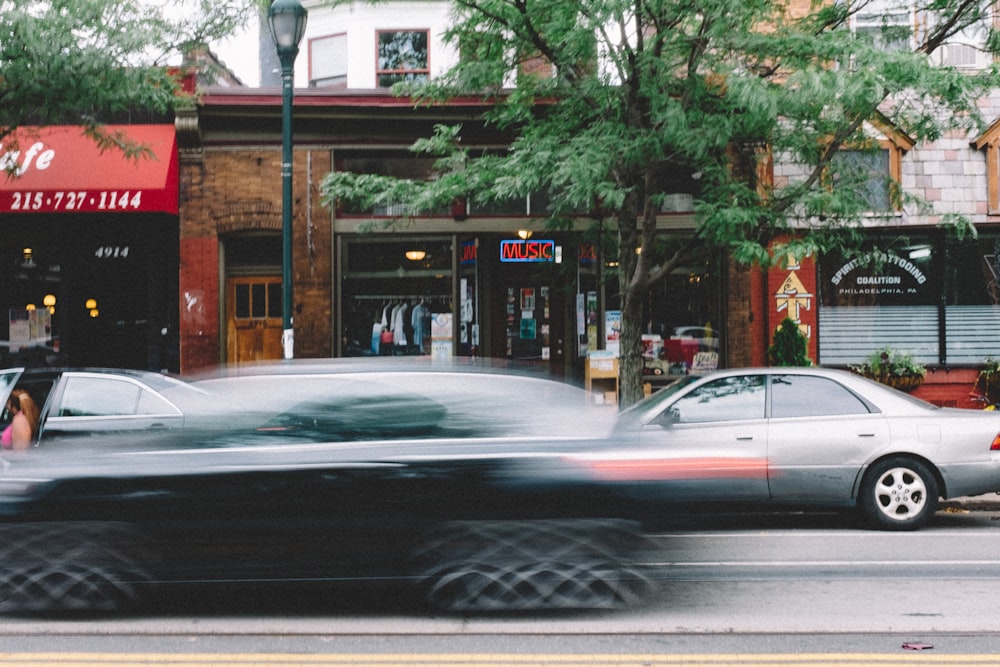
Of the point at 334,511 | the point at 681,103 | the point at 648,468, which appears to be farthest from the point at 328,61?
the point at 648,468

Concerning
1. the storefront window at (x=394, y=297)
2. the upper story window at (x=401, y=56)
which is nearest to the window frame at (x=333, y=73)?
the upper story window at (x=401, y=56)

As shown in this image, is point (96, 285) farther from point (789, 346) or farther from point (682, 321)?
point (789, 346)

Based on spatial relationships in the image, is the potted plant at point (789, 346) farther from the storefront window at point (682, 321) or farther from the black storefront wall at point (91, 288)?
the black storefront wall at point (91, 288)

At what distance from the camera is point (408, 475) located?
548 centimetres

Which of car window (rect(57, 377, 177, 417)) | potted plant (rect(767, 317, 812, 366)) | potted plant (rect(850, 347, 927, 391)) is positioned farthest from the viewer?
potted plant (rect(850, 347, 927, 391))

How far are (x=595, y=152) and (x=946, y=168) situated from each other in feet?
28.1

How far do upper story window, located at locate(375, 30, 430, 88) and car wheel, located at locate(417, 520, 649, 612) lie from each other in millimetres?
11918

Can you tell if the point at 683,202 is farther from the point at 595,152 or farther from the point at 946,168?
the point at 595,152

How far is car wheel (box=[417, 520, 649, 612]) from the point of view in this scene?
5535mm

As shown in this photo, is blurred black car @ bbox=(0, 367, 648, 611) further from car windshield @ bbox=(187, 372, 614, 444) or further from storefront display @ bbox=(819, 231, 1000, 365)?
storefront display @ bbox=(819, 231, 1000, 365)

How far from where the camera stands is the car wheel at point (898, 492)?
838 centimetres

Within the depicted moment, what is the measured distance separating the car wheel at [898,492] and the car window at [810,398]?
1.92 ft
